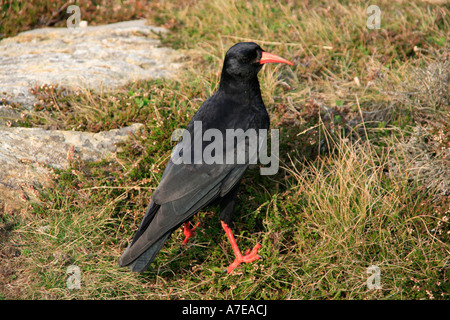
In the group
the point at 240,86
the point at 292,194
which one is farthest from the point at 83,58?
the point at 292,194

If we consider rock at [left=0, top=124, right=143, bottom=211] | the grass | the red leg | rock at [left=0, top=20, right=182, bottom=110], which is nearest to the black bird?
the red leg

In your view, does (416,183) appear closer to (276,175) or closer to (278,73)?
(276,175)

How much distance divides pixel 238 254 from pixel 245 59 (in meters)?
1.88

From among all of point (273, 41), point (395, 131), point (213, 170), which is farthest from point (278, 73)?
point (213, 170)

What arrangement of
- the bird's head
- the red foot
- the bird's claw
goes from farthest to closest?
the red foot, the bird's head, the bird's claw

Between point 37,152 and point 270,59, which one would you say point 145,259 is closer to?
point 37,152

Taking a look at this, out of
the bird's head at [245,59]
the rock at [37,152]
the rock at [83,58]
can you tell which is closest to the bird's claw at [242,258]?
the bird's head at [245,59]

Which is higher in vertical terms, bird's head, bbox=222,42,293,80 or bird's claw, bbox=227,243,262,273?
bird's head, bbox=222,42,293,80

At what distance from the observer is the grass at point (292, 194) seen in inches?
146

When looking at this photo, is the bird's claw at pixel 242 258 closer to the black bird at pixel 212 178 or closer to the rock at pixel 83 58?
the black bird at pixel 212 178

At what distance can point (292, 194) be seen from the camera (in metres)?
4.46

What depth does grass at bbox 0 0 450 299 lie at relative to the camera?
3721mm

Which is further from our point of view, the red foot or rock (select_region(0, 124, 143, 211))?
rock (select_region(0, 124, 143, 211))

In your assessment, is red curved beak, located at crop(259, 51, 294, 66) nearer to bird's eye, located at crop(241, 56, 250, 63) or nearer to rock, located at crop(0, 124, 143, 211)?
bird's eye, located at crop(241, 56, 250, 63)
